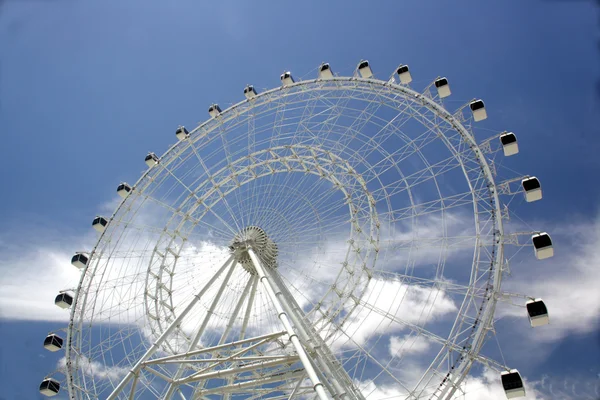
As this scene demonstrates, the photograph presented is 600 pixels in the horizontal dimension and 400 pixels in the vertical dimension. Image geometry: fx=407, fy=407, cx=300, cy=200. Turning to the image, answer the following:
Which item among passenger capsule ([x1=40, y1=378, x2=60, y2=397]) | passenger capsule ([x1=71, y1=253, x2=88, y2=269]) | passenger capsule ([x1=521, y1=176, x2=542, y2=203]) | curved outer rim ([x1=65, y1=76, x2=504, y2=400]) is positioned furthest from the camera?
passenger capsule ([x1=71, y1=253, x2=88, y2=269])

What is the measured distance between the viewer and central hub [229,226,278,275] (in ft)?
87.3

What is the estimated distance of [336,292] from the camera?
2886cm

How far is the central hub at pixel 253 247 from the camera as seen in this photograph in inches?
1048

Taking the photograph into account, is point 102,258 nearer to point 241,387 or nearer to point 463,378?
point 241,387

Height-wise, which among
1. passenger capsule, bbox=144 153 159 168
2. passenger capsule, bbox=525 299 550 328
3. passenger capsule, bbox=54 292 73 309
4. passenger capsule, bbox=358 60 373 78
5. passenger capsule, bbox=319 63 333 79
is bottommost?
passenger capsule, bbox=525 299 550 328

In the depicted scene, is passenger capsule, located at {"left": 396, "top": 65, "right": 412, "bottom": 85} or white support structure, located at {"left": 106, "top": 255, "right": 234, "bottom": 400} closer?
white support structure, located at {"left": 106, "top": 255, "right": 234, "bottom": 400}

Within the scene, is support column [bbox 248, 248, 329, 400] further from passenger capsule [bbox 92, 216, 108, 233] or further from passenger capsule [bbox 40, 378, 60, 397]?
passenger capsule [bbox 40, 378, 60, 397]

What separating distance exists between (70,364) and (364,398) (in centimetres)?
1872

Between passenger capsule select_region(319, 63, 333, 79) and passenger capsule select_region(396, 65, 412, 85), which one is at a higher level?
passenger capsule select_region(319, 63, 333, 79)

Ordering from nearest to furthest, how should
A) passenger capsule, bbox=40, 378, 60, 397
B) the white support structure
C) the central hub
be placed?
the white support structure, passenger capsule, bbox=40, 378, 60, 397, the central hub

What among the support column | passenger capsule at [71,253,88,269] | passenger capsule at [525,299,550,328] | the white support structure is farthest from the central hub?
passenger capsule at [525,299,550,328]

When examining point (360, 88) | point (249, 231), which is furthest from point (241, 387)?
point (360, 88)

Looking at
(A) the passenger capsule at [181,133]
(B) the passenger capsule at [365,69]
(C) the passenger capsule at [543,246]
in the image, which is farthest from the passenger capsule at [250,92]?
(C) the passenger capsule at [543,246]

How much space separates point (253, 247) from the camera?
2650 centimetres
